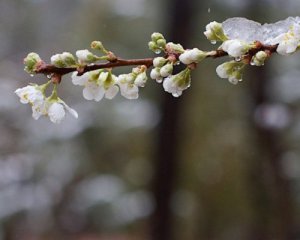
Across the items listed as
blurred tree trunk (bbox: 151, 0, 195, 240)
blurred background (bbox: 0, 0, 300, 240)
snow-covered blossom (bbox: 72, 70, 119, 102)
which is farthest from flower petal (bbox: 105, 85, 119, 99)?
blurred tree trunk (bbox: 151, 0, 195, 240)

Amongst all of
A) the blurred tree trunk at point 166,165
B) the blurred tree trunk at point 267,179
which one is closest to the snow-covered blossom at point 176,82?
the blurred tree trunk at point 267,179

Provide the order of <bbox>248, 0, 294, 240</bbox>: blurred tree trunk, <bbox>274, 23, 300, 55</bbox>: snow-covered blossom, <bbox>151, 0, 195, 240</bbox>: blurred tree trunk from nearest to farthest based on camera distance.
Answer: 1. <bbox>274, 23, 300, 55</bbox>: snow-covered blossom
2. <bbox>248, 0, 294, 240</bbox>: blurred tree trunk
3. <bbox>151, 0, 195, 240</bbox>: blurred tree trunk

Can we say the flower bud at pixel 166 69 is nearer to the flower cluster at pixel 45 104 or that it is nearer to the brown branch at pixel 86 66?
the brown branch at pixel 86 66

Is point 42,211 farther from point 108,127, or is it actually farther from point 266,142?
point 266,142

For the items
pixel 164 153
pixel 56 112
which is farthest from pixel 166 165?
pixel 56 112

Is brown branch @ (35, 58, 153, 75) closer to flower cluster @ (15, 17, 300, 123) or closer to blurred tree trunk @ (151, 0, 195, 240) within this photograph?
flower cluster @ (15, 17, 300, 123)

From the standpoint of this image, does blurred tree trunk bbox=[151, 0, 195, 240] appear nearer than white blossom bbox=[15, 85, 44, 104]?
No
